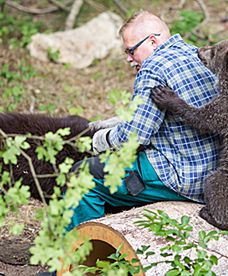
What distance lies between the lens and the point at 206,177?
486 centimetres

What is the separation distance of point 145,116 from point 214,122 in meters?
0.48

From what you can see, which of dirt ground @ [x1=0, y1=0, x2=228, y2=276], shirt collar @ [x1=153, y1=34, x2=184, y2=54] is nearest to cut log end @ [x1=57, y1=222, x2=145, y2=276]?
shirt collar @ [x1=153, y1=34, x2=184, y2=54]

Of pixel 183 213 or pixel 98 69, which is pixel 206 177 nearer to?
pixel 183 213

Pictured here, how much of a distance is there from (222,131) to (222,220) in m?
0.63

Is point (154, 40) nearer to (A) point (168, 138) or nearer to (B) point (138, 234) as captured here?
(A) point (168, 138)

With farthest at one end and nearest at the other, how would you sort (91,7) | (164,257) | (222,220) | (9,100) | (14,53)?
(91,7), (14,53), (9,100), (222,220), (164,257)

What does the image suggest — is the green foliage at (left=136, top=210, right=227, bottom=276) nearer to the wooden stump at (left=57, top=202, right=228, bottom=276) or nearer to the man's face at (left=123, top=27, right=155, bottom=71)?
the wooden stump at (left=57, top=202, right=228, bottom=276)

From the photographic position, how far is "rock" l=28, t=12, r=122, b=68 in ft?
37.5

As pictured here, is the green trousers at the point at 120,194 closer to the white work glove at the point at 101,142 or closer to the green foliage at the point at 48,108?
the white work glove at the point at 101,142

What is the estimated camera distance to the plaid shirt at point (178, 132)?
16.0 ft

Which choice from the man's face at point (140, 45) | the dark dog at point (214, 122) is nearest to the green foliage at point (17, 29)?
the man's face at point (140, 45)

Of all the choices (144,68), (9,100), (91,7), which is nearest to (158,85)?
(144,68)

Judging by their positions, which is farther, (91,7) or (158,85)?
(91,7)

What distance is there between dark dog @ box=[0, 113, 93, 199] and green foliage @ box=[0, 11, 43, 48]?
4687mm
